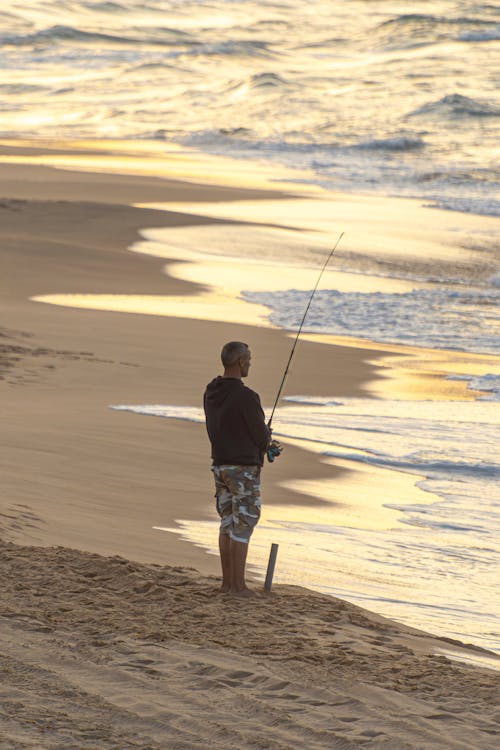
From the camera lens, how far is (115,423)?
425 inches

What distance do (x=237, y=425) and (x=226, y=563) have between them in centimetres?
71

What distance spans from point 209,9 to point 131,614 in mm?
85781

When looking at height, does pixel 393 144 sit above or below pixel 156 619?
above

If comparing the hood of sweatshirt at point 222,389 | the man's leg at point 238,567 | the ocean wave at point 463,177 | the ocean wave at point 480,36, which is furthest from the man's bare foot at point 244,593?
the ocean wave at point 480,36

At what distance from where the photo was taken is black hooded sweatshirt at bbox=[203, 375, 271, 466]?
622 cm

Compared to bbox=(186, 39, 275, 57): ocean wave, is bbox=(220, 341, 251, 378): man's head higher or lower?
lower

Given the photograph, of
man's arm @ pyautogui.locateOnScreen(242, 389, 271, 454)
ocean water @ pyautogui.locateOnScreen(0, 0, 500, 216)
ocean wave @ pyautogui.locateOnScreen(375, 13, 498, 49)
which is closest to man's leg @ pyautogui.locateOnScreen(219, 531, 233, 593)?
man's arm @ pyautogui.locateOnScreen(242, 389, 271, 454)

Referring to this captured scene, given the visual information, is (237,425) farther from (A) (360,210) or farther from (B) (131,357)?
(A) (360,210)

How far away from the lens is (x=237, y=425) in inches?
246

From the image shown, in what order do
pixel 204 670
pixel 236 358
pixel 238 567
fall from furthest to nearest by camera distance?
pixel 238 567, pixel 236 358, pixel 204 670

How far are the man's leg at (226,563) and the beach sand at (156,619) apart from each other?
0.36ft

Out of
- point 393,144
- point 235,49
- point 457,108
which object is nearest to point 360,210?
point 393,144

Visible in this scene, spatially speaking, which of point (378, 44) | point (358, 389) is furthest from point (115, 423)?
point (378, 44)

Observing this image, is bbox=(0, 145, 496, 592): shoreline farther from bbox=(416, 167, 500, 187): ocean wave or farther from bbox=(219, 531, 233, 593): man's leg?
bbox=(416, 167, 500, 187): ocean wave
